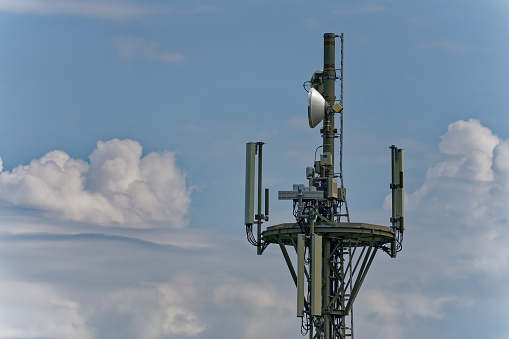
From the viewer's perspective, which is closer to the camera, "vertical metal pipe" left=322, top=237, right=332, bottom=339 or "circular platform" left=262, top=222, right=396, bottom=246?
"circular platform" left=262, top=222, right=396, bottom=246

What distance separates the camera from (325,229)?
145 m

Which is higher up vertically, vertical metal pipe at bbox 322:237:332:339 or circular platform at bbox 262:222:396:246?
circular platform at bbox 262:222:396:246

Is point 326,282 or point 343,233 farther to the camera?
point 326,282

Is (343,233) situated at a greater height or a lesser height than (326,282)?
greater

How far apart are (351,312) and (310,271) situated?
19.0 feet

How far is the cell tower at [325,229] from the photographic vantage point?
14462 centimetres

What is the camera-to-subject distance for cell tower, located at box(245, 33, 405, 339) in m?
145

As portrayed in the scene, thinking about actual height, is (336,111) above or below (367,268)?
above

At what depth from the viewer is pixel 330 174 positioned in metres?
150

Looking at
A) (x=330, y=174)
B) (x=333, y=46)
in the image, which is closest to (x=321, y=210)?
(x=330, y=174)

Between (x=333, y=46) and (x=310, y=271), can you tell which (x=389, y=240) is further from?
(x=333, y=46)

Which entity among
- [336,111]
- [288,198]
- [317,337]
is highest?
[336,111]

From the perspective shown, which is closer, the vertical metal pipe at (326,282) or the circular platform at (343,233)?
the circular platform at (343,233)

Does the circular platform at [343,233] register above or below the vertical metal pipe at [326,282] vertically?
above
